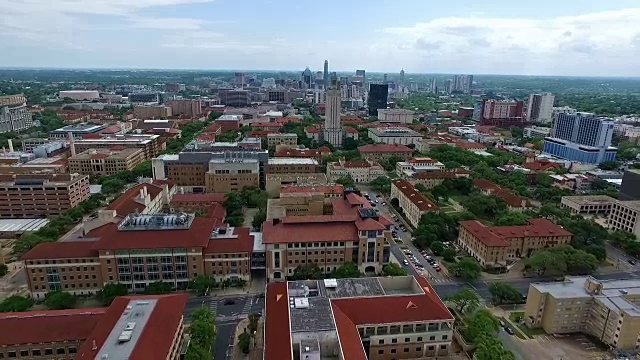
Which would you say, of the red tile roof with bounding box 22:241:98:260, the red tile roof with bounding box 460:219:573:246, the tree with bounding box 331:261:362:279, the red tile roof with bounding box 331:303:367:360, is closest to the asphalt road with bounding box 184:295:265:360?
the tree with bounding box 331:261:362:279

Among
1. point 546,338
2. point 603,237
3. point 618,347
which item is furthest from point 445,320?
point 603,237

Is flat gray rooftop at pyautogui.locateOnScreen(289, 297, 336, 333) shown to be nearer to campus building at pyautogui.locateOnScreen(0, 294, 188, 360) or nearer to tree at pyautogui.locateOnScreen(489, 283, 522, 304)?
campus building at pyautogui.locateOnScreen(0, 294, 188, 360)

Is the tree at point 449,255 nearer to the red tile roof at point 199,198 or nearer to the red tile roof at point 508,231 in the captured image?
the red tile roof at point 508,231

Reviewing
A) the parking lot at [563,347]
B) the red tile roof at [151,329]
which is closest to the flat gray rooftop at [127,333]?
the red tile roof at [151,329]

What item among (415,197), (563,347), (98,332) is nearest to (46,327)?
(98,332)

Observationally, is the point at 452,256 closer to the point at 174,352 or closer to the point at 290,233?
the point at 290,233

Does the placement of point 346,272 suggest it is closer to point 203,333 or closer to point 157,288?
point 203,333

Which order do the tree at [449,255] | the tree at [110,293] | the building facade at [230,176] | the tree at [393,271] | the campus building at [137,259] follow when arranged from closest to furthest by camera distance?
the tree at [110,293]
the campus building at [137,259]
the tree at [393,271]
the tree at [449,255]
the building facade at [230,176]
